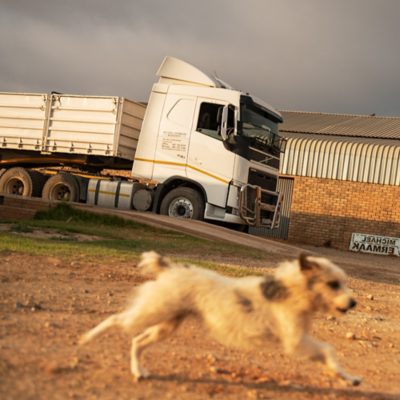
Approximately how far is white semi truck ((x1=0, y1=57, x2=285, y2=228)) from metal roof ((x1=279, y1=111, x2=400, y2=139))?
16.0m

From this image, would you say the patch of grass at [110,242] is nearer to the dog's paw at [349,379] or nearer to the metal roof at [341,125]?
the dog's paw at [349,379]

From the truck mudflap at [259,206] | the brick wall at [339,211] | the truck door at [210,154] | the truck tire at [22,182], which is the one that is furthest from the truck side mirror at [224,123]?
the brick wall at [339,211]

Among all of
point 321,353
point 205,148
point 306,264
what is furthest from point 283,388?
point 205,148

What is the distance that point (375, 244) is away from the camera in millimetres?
29484

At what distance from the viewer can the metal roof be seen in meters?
36.4

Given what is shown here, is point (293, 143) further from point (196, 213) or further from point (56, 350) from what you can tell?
point (56, 350)

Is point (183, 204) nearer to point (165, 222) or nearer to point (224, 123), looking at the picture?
point (165, 222)

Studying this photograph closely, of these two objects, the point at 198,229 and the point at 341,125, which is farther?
the point at 341,125

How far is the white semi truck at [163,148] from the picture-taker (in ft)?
64.3

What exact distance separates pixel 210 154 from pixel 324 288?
1440 cm

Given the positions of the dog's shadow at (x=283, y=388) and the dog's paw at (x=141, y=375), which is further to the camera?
the dog's shadow at (x=283, y=388)

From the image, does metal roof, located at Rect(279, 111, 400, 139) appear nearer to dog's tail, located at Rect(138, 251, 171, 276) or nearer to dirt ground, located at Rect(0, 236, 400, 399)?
dirt ground, located at Rect(0, 236, 400, 399)

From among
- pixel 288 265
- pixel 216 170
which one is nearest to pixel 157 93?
pixel 216 170

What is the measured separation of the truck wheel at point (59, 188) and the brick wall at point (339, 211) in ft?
40.9
